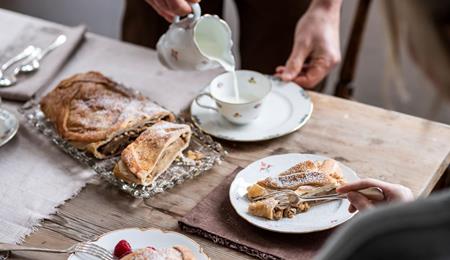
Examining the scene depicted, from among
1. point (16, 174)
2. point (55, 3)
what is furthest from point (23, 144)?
point (55, 3)

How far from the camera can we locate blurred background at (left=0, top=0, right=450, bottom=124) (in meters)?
2.94

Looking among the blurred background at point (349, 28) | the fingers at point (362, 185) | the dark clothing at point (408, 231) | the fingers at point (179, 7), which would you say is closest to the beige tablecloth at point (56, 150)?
the fingers at point (179, 7)

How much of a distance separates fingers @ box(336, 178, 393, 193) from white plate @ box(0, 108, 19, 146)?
704mm

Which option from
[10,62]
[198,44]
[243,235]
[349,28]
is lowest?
[349,28]

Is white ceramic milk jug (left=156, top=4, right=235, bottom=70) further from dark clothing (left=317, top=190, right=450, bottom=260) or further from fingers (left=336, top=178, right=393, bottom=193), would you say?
dark clothing (left=317, top=190, right=450, bottom=260)

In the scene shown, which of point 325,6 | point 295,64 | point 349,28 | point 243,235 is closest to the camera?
point 243,235

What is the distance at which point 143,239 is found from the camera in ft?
4.14

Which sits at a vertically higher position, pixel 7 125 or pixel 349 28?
pixel 7 125

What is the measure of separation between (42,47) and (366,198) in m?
1.00

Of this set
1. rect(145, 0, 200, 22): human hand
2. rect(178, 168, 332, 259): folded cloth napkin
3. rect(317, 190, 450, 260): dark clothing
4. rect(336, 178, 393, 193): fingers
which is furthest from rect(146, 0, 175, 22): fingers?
rect(317, 190, 450, 260): dark clothing

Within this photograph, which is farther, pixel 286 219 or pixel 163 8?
pixel 163 8

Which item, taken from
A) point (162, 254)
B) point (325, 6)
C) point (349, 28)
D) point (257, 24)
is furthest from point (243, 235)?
point (349, 28)

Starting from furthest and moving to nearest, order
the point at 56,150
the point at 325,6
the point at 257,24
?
the point at 257,24 < the point at 325,6 < the point at 56,150

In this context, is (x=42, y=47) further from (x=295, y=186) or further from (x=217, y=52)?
(x=295, y=186)
